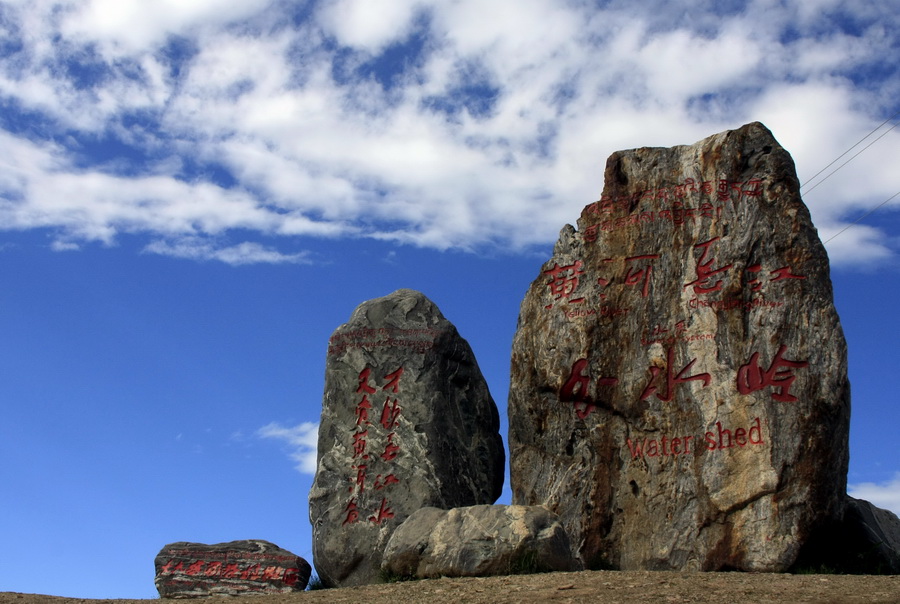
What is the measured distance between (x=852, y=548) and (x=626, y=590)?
3387 millimetres

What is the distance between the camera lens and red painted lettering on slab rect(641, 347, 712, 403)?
1240 centimetres

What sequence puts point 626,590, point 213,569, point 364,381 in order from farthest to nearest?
1. point 364,381
2. point 213,569
3. point 626,590

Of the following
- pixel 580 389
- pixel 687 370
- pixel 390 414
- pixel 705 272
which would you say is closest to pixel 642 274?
pixel 705 272

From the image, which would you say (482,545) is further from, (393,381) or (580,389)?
(393,381)

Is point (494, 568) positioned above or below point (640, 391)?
below

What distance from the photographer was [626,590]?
9945 millimetres

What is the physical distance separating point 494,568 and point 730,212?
15.6 ft

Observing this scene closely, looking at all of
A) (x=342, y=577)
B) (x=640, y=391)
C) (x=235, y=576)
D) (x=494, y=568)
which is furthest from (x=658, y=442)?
(x=235, y=576)

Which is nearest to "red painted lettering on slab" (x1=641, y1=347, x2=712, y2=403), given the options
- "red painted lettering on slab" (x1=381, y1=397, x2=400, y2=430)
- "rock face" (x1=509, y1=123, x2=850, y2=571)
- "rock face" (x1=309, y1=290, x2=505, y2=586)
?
"rock face" (x1=509, y1=123, x2=850, y2=571)

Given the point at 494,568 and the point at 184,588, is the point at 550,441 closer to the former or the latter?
the point at 494,568

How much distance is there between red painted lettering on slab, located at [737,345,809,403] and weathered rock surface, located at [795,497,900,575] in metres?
1.42

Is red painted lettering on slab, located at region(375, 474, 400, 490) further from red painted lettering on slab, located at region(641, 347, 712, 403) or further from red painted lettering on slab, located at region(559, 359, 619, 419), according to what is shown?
red painted lettering on slab, located at region(641, 347, 712, 403)

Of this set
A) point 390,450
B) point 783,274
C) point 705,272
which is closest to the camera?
point 783,274

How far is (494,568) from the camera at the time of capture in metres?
11.0
